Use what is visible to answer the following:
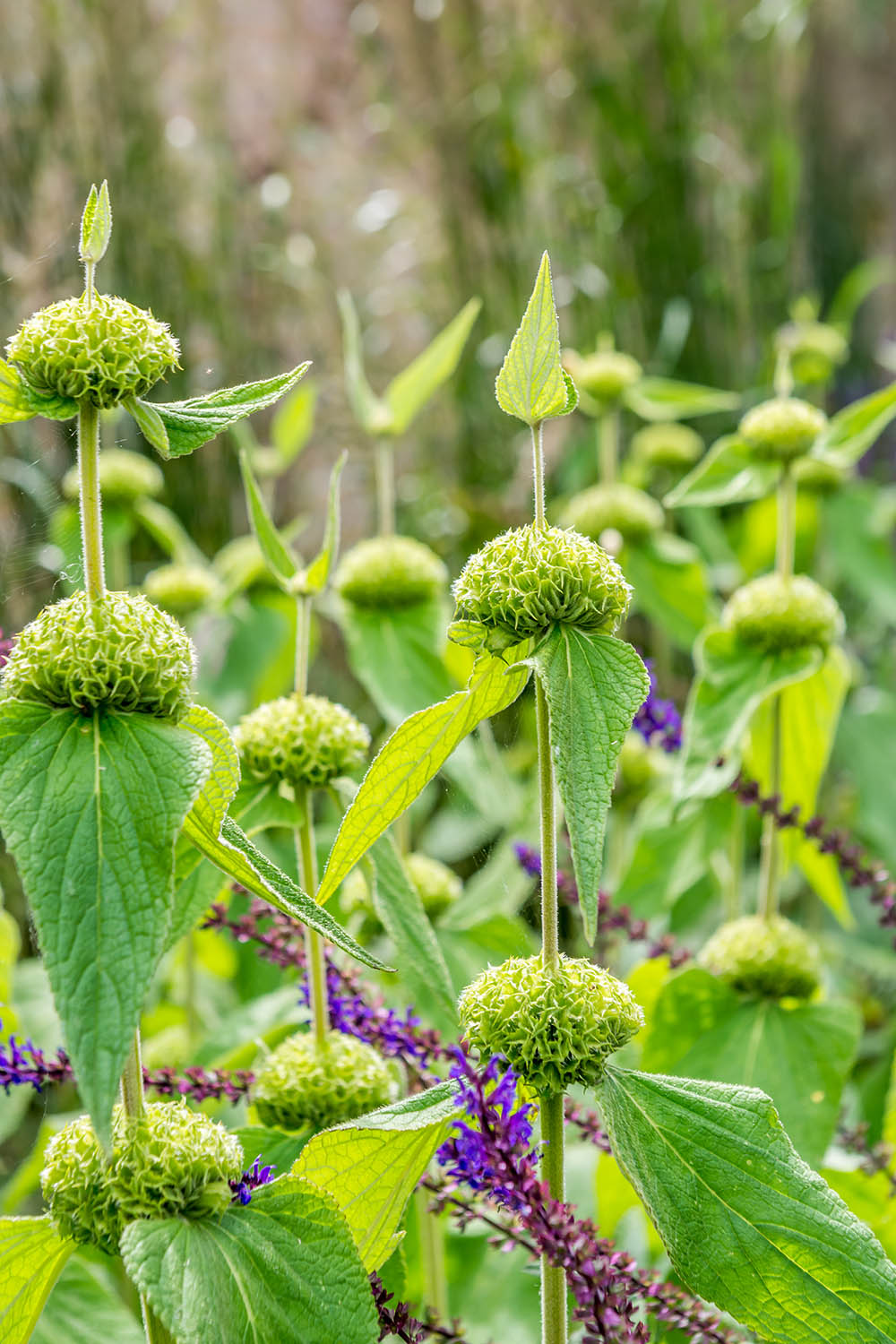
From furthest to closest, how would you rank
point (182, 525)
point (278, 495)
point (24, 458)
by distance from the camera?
point (278, 495) < point (182, 525) < point (24, 458)

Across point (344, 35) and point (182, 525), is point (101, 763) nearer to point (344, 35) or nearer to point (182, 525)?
point (182, 525)

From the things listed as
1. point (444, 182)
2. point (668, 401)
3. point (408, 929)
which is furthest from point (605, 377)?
point (444, 182)

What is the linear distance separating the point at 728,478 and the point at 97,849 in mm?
528

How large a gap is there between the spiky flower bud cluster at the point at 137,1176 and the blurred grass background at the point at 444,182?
119 cm

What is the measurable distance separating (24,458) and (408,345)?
2.80 feet

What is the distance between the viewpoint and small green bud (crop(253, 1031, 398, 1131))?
0.52m

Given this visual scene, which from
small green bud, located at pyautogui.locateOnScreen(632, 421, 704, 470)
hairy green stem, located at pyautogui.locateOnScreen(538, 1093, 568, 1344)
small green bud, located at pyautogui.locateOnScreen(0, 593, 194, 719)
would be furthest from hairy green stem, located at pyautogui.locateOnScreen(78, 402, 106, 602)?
small green bud, located at pyautogui.locateOnScreen(632, 421, 704, 470)

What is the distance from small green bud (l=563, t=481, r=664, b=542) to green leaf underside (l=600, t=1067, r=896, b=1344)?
67 cm

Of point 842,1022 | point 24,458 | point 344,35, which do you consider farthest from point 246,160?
point 842,1022

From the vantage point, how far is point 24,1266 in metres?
0.42

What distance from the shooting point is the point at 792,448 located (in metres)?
0.77

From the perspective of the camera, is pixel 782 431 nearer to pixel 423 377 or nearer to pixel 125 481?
pixel 423 377

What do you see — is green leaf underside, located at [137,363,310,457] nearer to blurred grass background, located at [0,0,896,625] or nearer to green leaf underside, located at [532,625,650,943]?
green leaf underside, located at [532,625,650,943]

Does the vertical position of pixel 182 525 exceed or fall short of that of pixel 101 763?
it exceeds it
